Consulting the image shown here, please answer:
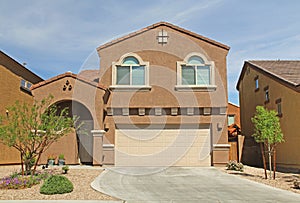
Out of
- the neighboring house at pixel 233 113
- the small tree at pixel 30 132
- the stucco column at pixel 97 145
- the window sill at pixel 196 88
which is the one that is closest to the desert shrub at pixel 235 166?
the window sill at pixel 196 88

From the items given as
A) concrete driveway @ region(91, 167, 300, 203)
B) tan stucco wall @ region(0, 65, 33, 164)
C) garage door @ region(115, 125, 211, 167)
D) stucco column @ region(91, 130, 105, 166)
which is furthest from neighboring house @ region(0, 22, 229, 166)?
concrete driveway @ region(91, 167, 300, 203)

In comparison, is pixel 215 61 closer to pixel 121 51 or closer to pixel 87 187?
pixel 121 51

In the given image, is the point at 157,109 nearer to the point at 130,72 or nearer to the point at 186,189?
the point at 130,72

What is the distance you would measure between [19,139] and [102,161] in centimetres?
602

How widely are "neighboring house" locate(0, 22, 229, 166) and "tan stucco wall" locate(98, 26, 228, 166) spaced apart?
6 centimetres

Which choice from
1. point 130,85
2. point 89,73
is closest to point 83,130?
point 130,85

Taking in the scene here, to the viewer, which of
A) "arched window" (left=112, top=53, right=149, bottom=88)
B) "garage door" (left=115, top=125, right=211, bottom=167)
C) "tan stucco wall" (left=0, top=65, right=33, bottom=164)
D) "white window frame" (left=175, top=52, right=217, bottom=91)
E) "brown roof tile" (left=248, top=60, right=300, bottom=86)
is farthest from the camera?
"arched window" (left=112, top=53, right=149, bottom=88)

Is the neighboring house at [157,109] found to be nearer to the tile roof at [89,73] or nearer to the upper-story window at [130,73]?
the upper-story window at [130,73]

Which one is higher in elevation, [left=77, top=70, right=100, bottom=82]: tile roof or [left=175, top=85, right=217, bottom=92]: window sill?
[left=77, top=70, right=100, bottom=82]: tile roof

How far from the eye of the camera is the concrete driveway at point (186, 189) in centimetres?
897

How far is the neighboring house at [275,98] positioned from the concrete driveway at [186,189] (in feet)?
15.4

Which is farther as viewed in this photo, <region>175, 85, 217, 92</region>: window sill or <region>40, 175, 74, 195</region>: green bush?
<region>175, 85, 217, 92</region>: window sill

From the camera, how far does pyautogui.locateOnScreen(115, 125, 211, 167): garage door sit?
58.4 ft

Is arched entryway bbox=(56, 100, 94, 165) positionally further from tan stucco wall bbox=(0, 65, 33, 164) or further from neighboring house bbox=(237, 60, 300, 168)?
neighboring house bbox=(237, 60, 300, 168)
